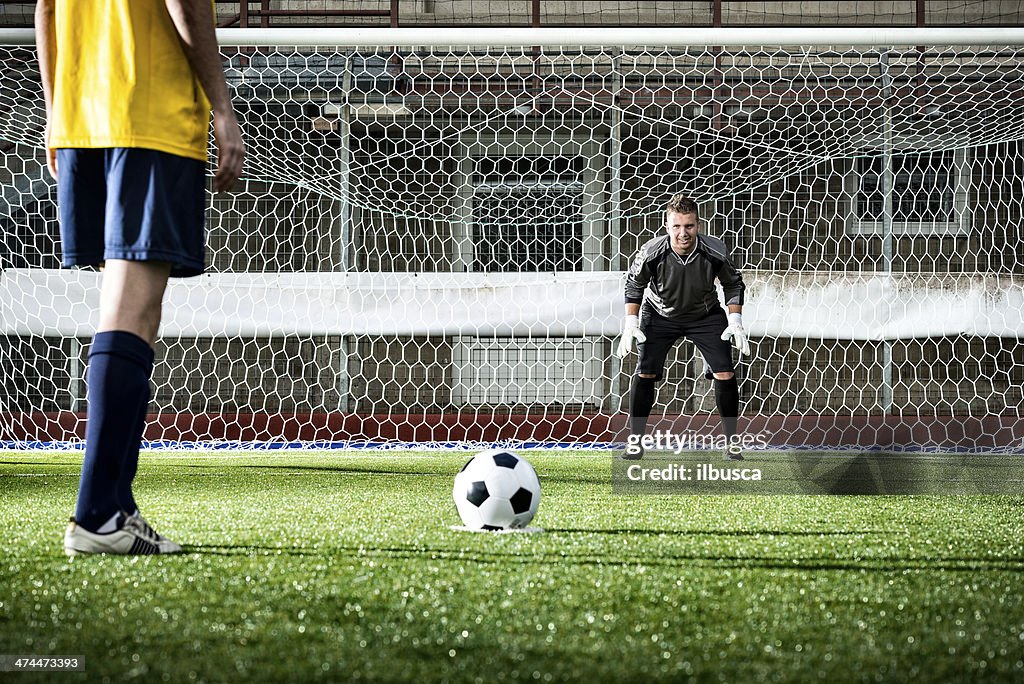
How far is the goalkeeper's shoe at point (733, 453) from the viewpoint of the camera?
14.9ft

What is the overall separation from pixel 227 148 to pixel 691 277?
3508 mm

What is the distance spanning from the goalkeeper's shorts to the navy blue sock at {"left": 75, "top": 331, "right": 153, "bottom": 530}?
3.56 m

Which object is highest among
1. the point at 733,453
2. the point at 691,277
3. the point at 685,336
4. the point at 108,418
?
the point at 691,277

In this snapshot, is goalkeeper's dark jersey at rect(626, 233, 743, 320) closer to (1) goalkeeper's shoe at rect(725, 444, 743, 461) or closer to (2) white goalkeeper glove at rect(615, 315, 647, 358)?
(2) white goalkeeper glove at rect(615, 315, 647, 358)

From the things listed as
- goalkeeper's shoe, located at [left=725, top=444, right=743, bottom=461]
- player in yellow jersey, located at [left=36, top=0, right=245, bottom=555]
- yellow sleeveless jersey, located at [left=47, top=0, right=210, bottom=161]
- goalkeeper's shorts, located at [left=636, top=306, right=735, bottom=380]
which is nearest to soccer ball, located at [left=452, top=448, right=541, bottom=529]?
player in yellow jersey, located at [left=36, top=0, right=245, bottom=555]

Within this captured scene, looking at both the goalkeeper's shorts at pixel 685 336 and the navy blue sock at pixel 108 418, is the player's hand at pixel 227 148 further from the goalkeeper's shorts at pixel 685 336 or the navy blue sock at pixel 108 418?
the goalkeeper's shorts at pixel 685 336

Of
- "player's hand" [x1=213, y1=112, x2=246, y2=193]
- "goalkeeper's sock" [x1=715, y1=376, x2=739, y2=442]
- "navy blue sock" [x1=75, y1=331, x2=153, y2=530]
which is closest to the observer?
"navy blue sock" [x1=75, y1=331, x2=153, y2=530]

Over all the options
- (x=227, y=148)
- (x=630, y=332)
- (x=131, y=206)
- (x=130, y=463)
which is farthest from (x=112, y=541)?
(x=630, y=332)

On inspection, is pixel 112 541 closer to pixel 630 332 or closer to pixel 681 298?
pixel 630 332

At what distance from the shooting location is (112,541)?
201 centimetres

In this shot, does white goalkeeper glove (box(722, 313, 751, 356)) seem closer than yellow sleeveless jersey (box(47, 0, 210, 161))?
No

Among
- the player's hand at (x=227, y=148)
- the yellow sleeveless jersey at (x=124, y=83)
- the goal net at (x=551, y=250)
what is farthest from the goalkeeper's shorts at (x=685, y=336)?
the yellow sleeveless jersey at (x=124, y=83)

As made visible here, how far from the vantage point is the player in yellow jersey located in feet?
6.61

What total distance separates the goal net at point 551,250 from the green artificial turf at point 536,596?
348cm
